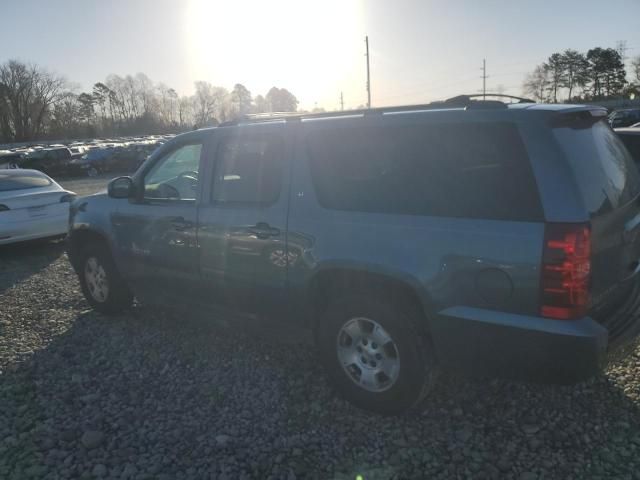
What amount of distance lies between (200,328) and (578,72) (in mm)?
96913

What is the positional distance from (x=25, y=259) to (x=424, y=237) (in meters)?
7.84

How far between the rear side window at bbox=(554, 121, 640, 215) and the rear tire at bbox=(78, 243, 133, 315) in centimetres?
422

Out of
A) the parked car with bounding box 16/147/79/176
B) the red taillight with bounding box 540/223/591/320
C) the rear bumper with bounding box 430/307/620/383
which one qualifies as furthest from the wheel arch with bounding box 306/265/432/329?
the parked car with bounding box 16/147/79/176

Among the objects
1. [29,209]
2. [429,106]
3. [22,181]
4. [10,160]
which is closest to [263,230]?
[429,106]

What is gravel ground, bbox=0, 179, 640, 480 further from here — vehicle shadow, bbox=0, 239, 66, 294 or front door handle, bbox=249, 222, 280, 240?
vehicle shadow, bbox=0, 239, 66, 294

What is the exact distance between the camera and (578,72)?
8544 centimetres

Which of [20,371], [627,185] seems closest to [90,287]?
[20,371]

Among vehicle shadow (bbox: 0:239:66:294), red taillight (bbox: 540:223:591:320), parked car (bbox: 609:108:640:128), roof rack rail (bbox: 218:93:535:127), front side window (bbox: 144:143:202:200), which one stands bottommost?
vehicle shadow (bbox: 0:239:66:294)

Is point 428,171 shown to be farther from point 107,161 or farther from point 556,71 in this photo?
point 556,71

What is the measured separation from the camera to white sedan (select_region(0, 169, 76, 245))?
8047 mm

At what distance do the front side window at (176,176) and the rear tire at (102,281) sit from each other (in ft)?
3.26

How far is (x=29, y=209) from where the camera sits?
8281 mm

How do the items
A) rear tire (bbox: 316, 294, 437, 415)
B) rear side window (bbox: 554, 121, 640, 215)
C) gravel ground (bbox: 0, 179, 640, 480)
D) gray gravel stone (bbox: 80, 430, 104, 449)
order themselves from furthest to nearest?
1. gray gravel stone (bbox: 80, 430, 104, 449)
2. rear tire (bbox: 316, 294, 437, 415)
3. gravel ground (bbox: 0, 179, 640, 480)
4. rear side window (bbox: 554, 121, 640, 215)

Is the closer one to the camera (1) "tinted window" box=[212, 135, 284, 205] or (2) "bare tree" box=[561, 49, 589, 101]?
(1) "tinted window" box=[212, 135, 284, 205]
